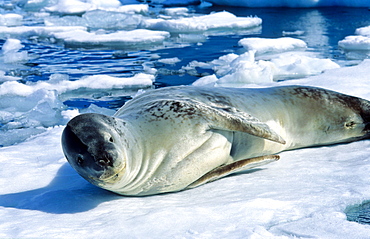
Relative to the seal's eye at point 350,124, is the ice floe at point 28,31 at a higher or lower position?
lower

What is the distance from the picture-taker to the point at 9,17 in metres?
13.4

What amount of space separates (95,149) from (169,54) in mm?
6407

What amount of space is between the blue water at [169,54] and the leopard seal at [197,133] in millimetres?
2581

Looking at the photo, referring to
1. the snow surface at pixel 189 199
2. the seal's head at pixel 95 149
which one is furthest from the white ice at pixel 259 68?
the seal's head at pixel 95 149

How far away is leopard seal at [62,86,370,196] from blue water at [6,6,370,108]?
2581 mm

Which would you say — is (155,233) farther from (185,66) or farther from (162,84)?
(185,66)

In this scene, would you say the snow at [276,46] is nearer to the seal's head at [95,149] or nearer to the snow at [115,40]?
the snow at [115,40]

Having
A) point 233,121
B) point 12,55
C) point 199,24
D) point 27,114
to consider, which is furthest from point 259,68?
point 199,24

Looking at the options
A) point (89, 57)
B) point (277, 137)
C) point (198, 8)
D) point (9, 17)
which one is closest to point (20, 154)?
point (277, 137)

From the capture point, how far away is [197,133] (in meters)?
2.62

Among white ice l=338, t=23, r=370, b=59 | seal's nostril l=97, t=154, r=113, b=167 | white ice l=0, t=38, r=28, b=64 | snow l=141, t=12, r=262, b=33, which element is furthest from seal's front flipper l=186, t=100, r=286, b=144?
snow l=141, t=12, r=262, b=33

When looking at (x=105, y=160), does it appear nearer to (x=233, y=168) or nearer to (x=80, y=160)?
(x=80, y=160)

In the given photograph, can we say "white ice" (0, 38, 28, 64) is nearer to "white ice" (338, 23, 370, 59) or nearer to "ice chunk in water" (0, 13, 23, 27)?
"ice chunk in water" (0, 13, 23, 27)

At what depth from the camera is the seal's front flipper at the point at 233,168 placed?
8.55 feet
